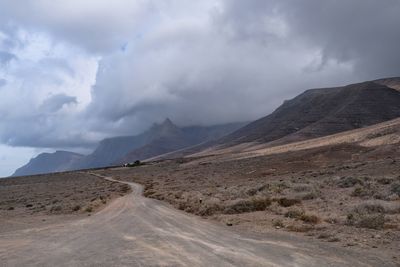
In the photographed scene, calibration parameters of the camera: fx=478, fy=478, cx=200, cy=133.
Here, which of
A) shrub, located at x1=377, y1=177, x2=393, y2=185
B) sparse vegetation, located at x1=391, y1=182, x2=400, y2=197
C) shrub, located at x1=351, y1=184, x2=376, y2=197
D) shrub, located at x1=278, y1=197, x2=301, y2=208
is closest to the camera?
sparse vegetation, located at x1=391, y1=182, x2=400, y2=197

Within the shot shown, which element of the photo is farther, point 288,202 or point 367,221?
point 288,202

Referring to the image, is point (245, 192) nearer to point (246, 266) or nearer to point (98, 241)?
point (98, 241)

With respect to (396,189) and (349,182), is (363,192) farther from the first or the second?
(349,182)

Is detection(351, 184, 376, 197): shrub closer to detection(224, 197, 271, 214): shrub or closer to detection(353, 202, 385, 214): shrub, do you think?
detection(224, 197, 271, 214): shrub

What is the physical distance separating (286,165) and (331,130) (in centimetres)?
11442

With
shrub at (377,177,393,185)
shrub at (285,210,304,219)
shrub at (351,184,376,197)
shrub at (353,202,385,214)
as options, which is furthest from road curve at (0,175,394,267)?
shrub at (377,177,393,185)

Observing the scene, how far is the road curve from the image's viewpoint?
12203mm

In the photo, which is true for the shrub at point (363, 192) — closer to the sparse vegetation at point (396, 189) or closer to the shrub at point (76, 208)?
the sparse vegetation at point (396, 189)

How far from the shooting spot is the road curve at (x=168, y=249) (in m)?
12.2

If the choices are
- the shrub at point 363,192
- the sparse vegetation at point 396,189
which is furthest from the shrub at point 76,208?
the sparse vegetation at point 396,189

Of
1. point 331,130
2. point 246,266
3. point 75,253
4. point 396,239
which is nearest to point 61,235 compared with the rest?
point 75,253

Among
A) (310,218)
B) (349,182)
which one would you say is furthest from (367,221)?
(349,182)

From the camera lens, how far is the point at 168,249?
45.4 feet

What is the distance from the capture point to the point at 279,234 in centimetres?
1758
